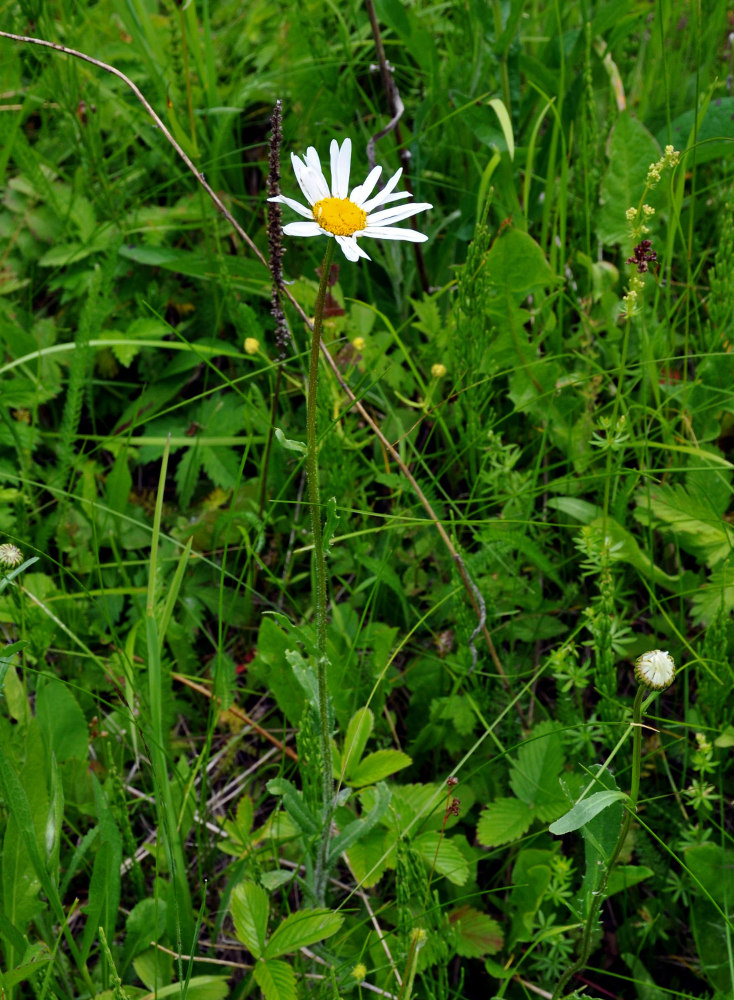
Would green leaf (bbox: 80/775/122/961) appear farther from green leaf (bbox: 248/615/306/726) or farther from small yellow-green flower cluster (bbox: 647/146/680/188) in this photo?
small yellow-green flower cluster (bbox: 647/146/680/188)

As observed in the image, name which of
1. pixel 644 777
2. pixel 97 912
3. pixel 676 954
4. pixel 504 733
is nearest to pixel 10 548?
pixel 97 912

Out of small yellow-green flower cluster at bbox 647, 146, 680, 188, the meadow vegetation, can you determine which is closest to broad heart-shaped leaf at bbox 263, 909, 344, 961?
the meadow vegetation

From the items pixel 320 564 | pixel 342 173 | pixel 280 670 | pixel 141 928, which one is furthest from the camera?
pixel 280 670

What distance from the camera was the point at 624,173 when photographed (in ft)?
Answer: 7.55

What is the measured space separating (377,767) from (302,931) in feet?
0.99

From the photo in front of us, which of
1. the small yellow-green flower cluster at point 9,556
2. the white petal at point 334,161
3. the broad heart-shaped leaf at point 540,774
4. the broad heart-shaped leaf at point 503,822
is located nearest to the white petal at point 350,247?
the white petal at point 334,161

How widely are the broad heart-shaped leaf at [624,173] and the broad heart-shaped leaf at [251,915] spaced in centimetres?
174

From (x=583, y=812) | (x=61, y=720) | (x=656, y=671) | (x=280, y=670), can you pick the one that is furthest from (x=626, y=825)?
(x=61, y=720)

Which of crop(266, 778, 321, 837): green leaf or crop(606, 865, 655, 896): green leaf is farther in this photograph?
crop(606, 865, 655, 896): green leaf

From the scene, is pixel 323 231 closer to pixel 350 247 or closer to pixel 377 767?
pixel 350 247

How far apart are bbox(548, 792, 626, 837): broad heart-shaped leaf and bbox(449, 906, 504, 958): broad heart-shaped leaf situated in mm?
551

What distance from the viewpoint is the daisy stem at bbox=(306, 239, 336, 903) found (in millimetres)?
1076

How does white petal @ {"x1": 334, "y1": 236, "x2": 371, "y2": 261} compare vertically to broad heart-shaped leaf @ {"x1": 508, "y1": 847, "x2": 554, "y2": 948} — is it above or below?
above

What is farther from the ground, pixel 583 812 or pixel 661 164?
pixel 661 164
